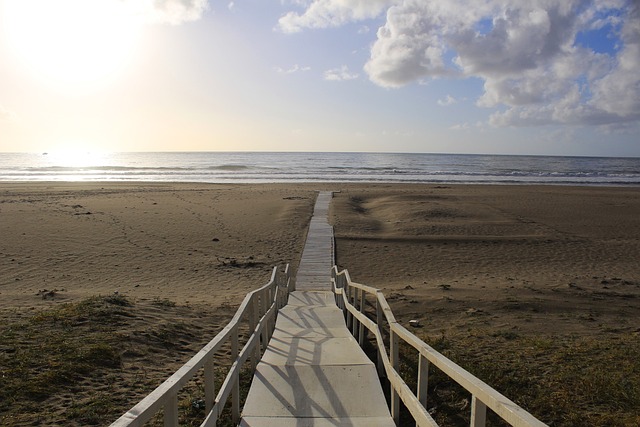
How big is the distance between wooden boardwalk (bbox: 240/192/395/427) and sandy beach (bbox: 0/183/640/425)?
1.88 metres

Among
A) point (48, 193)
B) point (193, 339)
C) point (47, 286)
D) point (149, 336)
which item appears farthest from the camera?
point (48, 193)

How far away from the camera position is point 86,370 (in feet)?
19.1

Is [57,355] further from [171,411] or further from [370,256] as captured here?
[370,256]

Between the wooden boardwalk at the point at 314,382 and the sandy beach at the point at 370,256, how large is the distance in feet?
6.16

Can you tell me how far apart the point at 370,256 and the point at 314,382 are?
11.2m

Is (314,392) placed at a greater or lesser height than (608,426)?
greater

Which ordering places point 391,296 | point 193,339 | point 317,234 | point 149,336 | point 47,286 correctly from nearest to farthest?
point 149,336
point 193,339
point 391,296
point 47,286
point 317,234

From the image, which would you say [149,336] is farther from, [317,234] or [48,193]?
[48,193]

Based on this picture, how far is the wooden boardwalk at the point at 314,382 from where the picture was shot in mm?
3896

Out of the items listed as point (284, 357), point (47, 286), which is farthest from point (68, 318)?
point (47, 286)

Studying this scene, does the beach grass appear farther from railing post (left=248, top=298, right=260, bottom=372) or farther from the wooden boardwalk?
the wooden boardwalk

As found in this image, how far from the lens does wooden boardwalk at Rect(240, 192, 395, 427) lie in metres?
3.90

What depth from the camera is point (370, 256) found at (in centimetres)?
1565

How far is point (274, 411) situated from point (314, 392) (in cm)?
52
